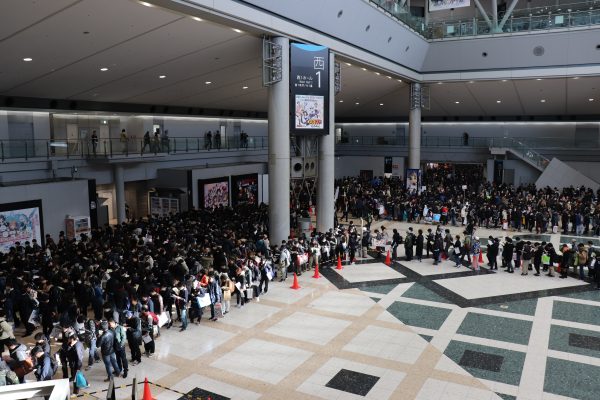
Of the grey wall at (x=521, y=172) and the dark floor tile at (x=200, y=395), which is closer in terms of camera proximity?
the dark floor tile at (x=200, y=395)

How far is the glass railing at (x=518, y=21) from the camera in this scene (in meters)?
25.1

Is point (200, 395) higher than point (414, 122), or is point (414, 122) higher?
point (414, 122)

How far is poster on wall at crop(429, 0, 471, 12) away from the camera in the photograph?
2397cm

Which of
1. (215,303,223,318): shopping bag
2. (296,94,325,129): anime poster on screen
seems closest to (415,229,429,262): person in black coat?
(296,94,325,129): anime poster on screen

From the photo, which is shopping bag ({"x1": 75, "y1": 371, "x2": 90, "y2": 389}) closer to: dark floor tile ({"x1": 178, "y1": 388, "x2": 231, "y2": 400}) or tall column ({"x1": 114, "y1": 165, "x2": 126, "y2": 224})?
dark floor tile ({"x1": 178, "y1": 388, "x2": 231, "y2": 400})

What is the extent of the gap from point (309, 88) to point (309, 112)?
33.7 inches

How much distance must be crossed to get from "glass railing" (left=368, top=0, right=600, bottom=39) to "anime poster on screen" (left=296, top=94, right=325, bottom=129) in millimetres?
6906

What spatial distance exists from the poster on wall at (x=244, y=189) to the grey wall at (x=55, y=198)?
8.95 metres

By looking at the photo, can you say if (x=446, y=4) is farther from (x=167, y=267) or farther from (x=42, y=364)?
(x=42, y=364)

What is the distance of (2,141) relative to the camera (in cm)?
1919

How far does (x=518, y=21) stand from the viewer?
2680cm

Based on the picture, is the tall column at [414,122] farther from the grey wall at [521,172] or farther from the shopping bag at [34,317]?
the shopping bag at [34,317]

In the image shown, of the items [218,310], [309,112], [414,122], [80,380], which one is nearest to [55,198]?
Answer: [309,112]

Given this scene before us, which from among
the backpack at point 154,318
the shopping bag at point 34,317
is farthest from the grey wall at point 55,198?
→ the backpack at point 154,318
